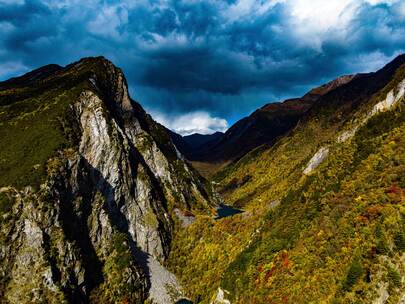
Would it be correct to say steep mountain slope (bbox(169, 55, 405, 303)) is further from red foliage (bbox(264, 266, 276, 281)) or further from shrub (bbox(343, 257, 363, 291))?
red foliage (bbox(264, 266, 276, 281))

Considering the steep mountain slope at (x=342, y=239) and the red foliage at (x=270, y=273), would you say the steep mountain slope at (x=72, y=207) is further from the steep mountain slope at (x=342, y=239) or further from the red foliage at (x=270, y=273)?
the red foliage at (x=270, y=273)

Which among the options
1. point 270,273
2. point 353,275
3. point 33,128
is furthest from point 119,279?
point 353,275

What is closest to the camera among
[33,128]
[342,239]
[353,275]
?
[353,275]

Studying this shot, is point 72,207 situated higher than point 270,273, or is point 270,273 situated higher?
point 72,207

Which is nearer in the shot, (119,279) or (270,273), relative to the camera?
(270,273)

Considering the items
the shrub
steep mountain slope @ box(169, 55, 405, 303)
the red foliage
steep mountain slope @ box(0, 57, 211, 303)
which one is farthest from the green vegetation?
the shrub

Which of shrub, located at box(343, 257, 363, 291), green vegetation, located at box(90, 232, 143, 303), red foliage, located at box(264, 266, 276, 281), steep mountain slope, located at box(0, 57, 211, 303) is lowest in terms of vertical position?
shrub, located at box(343, 257, 363, 291)

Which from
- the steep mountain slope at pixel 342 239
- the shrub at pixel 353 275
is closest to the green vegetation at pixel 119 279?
the steep mountain slope at pixel 342 239

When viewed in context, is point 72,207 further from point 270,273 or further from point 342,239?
point 342,239

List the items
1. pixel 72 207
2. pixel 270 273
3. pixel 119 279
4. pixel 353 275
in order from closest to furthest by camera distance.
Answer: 1. pixel 353 275
2. pixel 270 273
3. pixel 119 279
4. pixel 72 207
